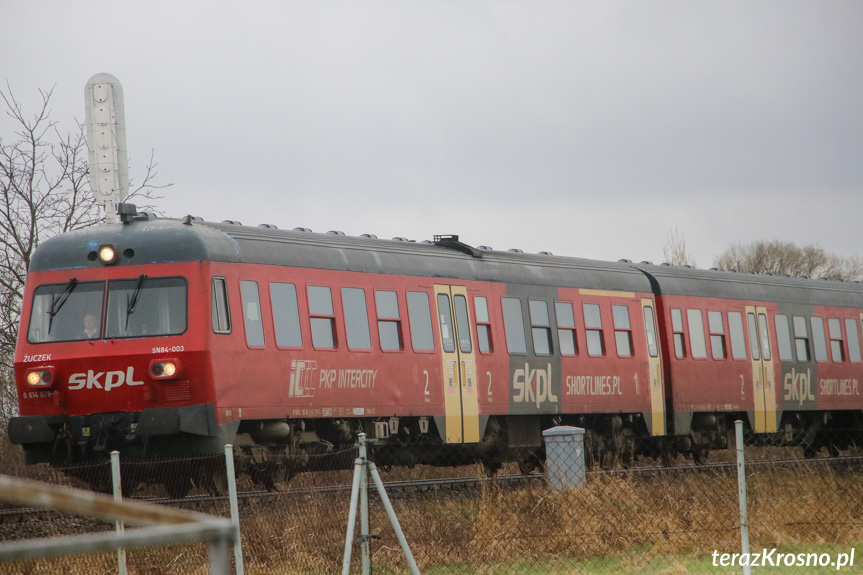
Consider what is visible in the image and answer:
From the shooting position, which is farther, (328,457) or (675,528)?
(328,457)

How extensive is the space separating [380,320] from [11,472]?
4904 mm

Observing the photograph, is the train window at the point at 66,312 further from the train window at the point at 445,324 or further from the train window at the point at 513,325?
the train window at the point at 513,325

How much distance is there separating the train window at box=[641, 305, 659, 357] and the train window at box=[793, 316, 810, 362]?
4.44 m

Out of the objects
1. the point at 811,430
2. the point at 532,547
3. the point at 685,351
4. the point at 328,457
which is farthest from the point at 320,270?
the point at 811,430

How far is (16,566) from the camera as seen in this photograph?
10695 mm

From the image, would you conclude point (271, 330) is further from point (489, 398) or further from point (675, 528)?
point (675, 528)

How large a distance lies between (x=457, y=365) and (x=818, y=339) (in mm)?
10690

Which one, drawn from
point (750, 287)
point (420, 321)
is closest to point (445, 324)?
point (420, 321)

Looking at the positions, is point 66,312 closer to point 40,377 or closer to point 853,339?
point 40,377

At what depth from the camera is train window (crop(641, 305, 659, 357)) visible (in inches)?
827

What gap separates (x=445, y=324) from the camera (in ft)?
56.4

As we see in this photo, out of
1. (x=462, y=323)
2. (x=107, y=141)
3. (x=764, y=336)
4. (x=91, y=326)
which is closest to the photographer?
(x=91, y=326)

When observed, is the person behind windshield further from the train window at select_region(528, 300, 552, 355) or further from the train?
the train window at select_region(528, 300, 552, 355)

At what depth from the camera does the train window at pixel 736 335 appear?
Answer: 22.7 meters
